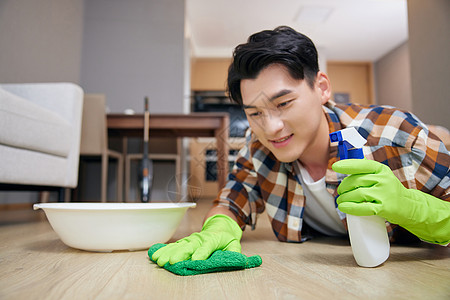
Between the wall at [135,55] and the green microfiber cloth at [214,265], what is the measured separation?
305 centimetres

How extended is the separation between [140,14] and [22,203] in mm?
2059

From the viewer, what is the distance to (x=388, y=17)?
4434mm

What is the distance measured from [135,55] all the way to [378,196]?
131 inches

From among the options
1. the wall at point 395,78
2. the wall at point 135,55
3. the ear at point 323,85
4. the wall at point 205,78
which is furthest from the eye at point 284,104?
the wall at point 395,78

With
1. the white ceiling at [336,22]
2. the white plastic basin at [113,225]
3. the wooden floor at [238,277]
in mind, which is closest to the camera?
the wooden floor at [238,277]

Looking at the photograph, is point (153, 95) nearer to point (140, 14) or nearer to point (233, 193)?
point (140, 14)

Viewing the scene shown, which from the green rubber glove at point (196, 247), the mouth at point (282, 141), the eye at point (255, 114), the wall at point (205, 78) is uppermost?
the wall at point (205, 78)

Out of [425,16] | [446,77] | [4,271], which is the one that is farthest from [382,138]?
[425,16]

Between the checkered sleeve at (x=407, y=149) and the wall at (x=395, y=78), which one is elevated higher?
the wall at (x=395, y=78)

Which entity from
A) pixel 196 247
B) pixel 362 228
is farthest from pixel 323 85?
pixel 196 247

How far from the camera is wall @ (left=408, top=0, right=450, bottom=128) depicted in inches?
81.9

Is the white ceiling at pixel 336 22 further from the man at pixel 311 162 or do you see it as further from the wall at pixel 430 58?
the man at pixel 311 162

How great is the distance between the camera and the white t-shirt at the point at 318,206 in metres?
0.89

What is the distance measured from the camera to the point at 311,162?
95 cm
